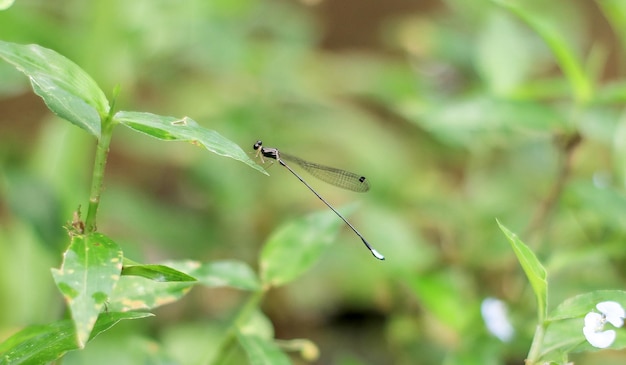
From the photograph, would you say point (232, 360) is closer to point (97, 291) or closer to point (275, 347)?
point (275, 347)

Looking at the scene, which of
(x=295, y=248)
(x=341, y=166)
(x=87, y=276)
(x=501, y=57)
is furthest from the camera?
(x=341, y=166)

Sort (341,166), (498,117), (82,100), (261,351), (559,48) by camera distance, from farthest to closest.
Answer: (341,166), (498,117), (559,48), (261,351), (82,100)

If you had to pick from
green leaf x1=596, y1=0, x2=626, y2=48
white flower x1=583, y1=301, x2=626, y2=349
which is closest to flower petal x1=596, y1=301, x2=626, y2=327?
white flower x1=583, y1=301, x2=626, y2=349

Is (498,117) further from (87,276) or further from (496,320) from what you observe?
(87,276)

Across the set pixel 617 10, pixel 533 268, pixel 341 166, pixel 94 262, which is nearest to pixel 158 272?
pixel 94 262

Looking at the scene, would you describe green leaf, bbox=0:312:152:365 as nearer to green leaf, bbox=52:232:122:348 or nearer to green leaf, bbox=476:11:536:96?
green leaf, bbox=52:232:122:348

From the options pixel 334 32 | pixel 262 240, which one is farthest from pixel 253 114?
pixel 334 32
